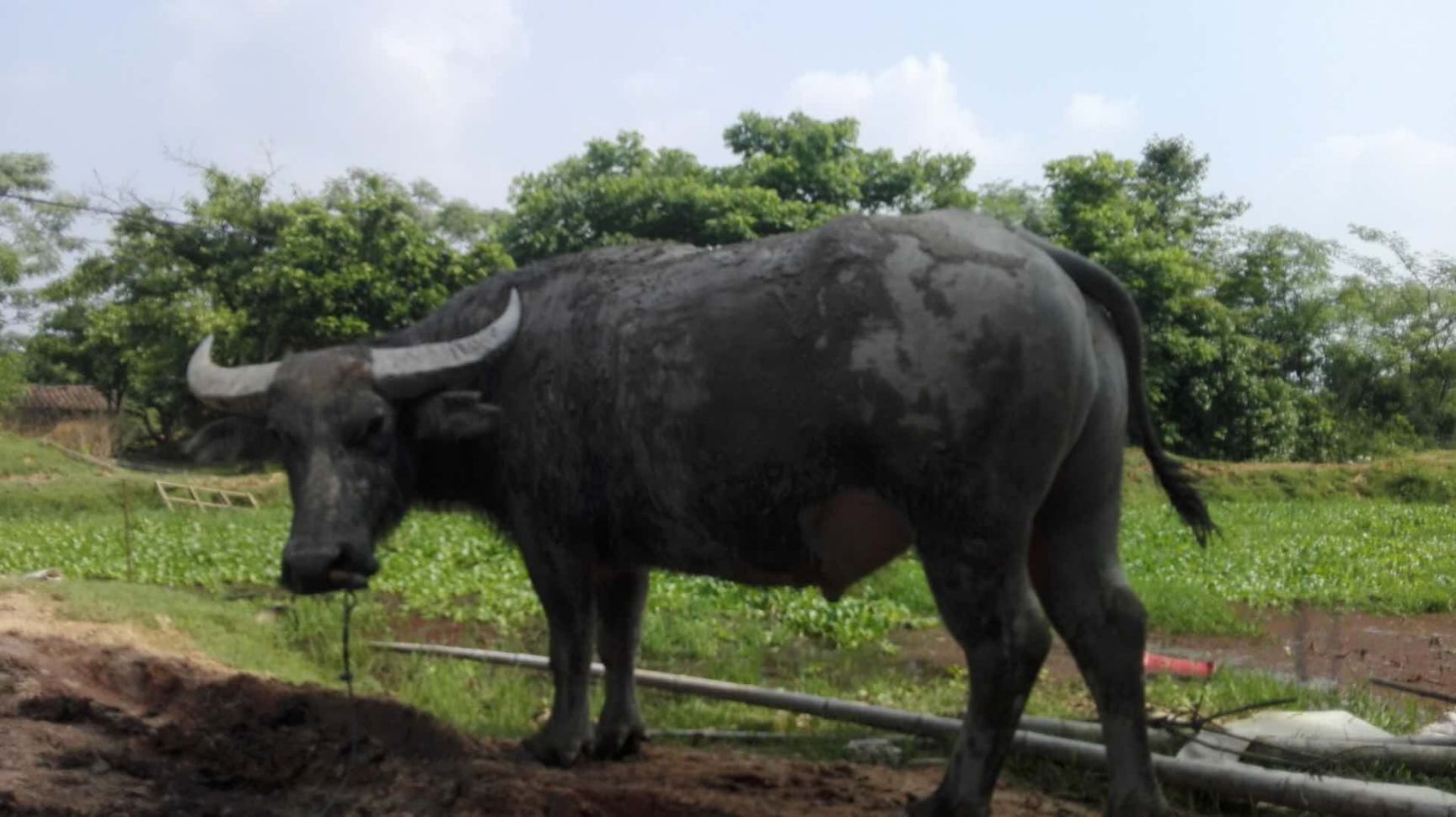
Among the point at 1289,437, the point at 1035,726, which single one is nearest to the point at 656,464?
the point at 1035,726

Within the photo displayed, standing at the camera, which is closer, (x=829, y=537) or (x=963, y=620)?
(x=963, y=620)

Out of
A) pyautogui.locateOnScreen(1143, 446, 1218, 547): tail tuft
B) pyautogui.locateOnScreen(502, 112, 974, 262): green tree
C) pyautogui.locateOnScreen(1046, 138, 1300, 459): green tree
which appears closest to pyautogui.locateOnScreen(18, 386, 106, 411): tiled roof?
pyautogui.locateOnScreen(502, 112, 974, 262): green tree

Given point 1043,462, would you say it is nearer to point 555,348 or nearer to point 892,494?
point 892,494

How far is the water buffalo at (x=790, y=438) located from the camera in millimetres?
3545

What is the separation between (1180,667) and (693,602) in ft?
11.4

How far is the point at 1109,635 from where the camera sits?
3789 millimetres

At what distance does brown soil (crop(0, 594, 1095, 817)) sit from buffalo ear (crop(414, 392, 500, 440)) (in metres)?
1.07

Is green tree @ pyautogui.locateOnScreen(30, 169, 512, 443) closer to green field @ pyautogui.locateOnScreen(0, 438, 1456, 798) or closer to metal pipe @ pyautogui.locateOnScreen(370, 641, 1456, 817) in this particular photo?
green field @ pyautogui.locateOnScreen(0, 438, 1456, 798)

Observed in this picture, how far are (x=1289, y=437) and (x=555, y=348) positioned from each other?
25747mm

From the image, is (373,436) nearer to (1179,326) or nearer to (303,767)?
(303,767)

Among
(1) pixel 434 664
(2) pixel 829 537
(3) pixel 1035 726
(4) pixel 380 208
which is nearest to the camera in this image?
(2) pixel 829 537

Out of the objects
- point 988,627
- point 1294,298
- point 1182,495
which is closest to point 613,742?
point 988,627

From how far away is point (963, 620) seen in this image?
141 inches

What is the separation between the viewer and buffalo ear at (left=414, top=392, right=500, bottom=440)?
4457 millimetres
